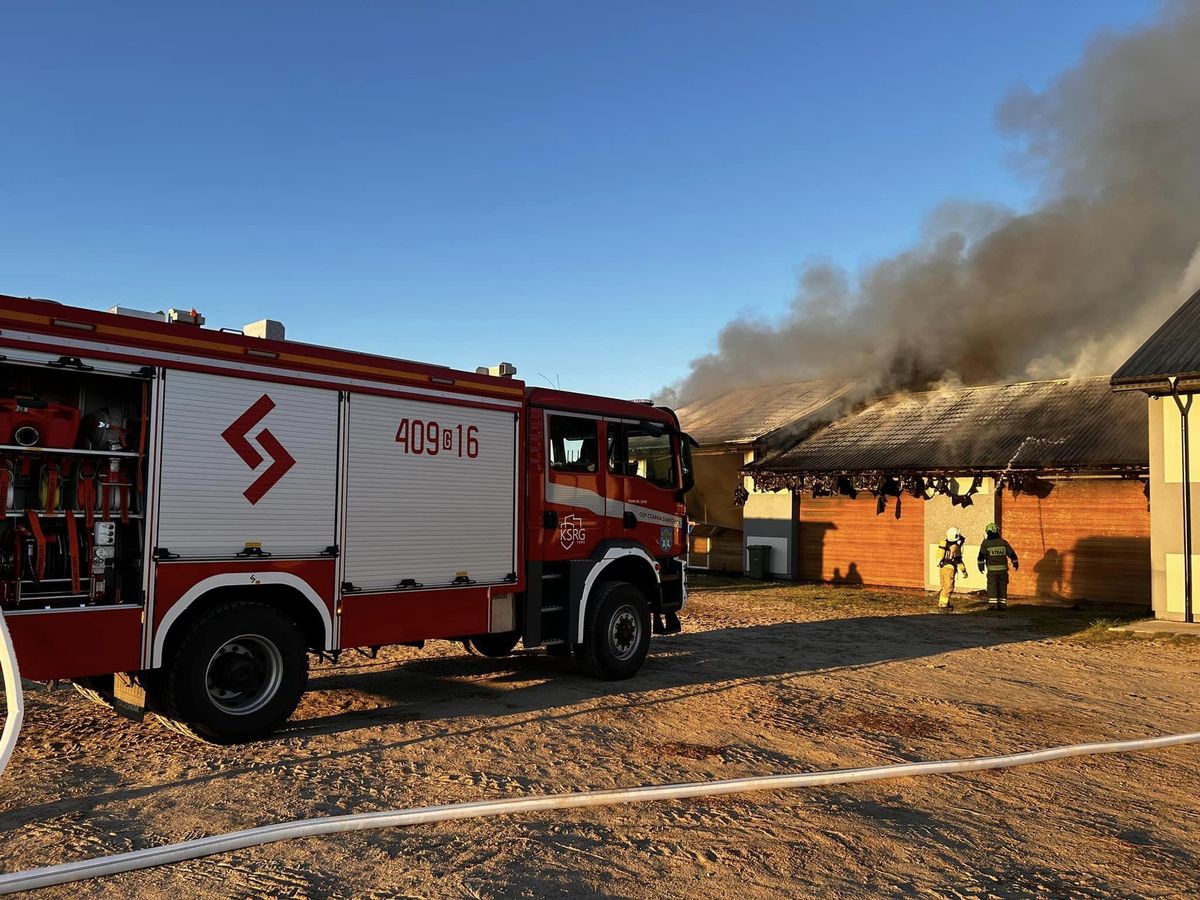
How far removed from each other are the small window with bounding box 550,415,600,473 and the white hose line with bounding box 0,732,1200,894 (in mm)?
3999

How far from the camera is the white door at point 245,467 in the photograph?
6.14 m

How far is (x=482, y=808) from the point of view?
492 cm

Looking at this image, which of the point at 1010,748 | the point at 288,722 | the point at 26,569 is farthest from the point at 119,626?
the point at 1010,748

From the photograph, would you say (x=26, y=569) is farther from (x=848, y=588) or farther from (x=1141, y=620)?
(x=848, y=588)

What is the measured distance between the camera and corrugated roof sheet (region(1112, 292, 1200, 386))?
13.5 meters

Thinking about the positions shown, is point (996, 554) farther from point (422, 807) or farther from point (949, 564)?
point (422, 807)

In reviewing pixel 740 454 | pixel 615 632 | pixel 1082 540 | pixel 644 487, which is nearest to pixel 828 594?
pixel 1082 540

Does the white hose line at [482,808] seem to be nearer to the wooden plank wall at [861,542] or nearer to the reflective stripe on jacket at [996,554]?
the reflective stripe on jacket at [996,554]

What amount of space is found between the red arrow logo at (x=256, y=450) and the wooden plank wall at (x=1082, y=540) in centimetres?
1514

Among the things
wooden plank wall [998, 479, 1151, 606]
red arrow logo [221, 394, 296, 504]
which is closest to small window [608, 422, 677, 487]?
red arrow logo [221, 394, 296, 504]

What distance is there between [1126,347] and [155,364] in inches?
787

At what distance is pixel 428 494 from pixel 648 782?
326cm

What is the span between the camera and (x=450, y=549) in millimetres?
7855

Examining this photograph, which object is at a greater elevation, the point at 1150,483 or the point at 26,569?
the point at 1150,483
